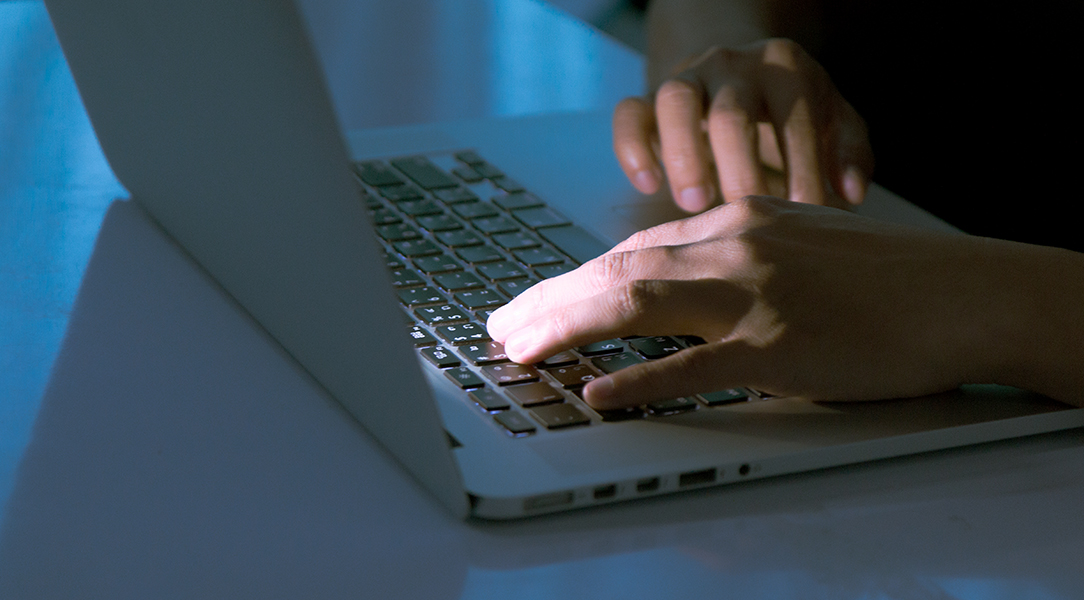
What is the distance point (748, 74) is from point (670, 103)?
9cm

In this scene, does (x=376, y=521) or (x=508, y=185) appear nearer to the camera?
(x=376, y=521)

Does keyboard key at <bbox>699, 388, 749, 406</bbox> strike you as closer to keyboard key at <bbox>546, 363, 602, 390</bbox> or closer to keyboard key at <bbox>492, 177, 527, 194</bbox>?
keyboard key at <bbox>546, 363, 602, 390</bbox>

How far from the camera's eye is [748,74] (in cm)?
94

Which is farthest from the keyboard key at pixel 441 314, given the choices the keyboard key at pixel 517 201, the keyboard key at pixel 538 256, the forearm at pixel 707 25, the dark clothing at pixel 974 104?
the dark clothing at pixel 974 104

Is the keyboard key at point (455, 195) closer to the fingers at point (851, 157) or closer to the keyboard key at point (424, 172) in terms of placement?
the keyboard key at point (424, 172)

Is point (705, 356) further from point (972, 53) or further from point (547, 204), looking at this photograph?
point (972, 53)

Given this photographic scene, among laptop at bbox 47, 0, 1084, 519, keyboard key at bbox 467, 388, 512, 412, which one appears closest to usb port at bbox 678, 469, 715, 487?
laptop at bbox 47, 0, 1084, 519

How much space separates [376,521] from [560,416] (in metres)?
0.11

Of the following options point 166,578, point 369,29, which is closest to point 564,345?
point 166,578

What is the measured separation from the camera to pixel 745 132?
0.86 metres

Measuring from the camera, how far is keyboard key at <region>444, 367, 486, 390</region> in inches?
21.9

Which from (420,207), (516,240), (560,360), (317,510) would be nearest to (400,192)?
(420,207)

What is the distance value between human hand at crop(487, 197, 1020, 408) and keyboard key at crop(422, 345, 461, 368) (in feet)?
0.11

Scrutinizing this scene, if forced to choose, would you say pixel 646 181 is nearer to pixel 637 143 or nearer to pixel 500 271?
pixel 637 143
